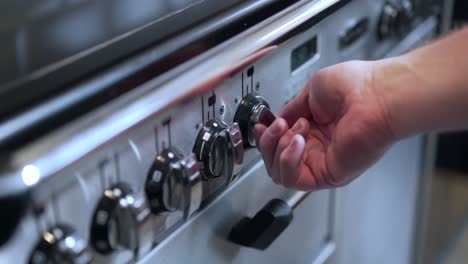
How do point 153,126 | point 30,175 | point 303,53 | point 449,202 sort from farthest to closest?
point 449,202 → point 303,53 → point 153,126 → point 30,175

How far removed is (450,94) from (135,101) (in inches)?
11.0

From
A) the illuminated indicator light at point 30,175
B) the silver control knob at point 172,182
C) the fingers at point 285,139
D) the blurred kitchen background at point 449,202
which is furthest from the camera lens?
the blurred kitchen background at point 449,202

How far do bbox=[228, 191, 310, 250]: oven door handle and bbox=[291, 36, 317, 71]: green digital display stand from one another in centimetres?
14

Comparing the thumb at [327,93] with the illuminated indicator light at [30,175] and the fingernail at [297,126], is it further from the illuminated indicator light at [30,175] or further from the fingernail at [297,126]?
the illuminated indicator light at [30,175]

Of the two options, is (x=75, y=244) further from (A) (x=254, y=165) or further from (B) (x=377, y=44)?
(B) (x=377, y=44)

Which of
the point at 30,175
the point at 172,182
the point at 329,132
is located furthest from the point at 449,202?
the point at 30,175

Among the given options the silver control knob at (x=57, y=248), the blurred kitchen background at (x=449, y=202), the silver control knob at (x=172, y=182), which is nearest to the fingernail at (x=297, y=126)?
the silver control knob at (x=172, y=182)

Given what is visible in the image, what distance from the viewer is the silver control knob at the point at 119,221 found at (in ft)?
1.50

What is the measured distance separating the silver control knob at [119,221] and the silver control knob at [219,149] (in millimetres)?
77

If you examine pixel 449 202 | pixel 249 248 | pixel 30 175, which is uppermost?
pixel 30 175

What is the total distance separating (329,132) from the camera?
2.21 feet

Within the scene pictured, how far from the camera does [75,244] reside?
425mm

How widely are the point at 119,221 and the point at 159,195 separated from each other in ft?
0.14

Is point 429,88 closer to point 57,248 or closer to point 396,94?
point 396,94
